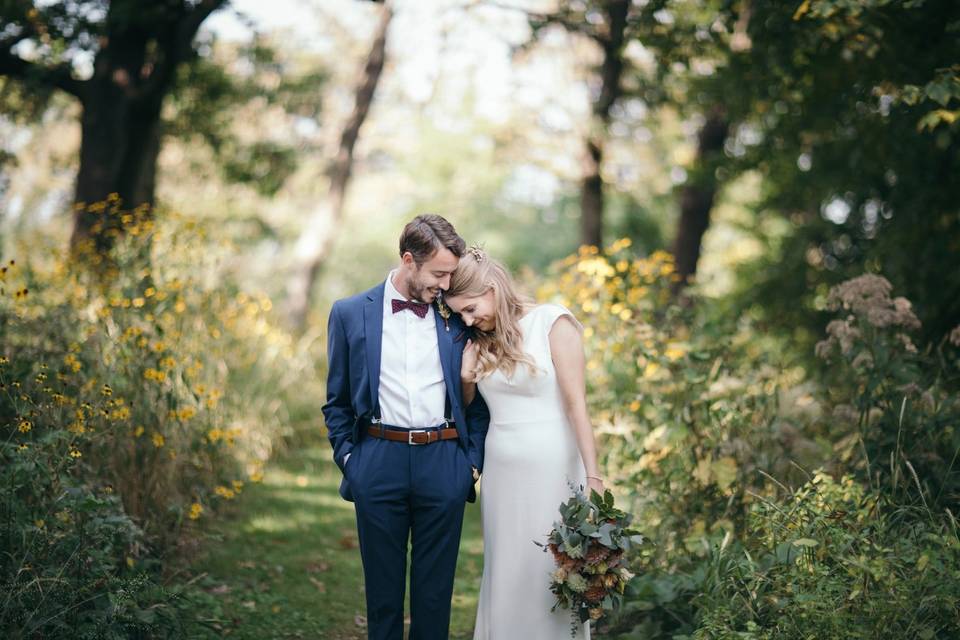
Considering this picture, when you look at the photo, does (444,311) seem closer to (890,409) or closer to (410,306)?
(410,306)

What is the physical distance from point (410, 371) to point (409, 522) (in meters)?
0.64

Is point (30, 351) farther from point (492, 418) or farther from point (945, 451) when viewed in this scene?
point (945, 451)

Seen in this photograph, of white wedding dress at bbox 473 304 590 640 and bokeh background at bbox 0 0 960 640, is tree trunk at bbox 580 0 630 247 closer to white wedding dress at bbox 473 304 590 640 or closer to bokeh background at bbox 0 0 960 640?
bokeh background at bbox 0 0 960 640

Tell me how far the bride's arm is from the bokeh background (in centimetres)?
61

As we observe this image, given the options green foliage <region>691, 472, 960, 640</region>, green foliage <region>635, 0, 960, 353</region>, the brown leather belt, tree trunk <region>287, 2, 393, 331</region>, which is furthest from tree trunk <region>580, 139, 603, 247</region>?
the brown leather belt

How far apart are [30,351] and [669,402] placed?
3.93 metres

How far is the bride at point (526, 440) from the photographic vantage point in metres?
3.68

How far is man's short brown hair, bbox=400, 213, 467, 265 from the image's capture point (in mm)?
3471

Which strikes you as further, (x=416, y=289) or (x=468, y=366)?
(x=468, y=366)

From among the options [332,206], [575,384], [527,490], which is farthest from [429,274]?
[332,206]

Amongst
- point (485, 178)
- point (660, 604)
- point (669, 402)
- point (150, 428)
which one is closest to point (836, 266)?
point (669, 402)

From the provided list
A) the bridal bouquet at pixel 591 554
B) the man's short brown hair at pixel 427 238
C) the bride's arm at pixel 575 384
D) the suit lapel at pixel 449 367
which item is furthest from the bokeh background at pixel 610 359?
the man's short brown hair at pixel 427 238

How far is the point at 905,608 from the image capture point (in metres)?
3.28

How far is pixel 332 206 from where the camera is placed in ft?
43.3
